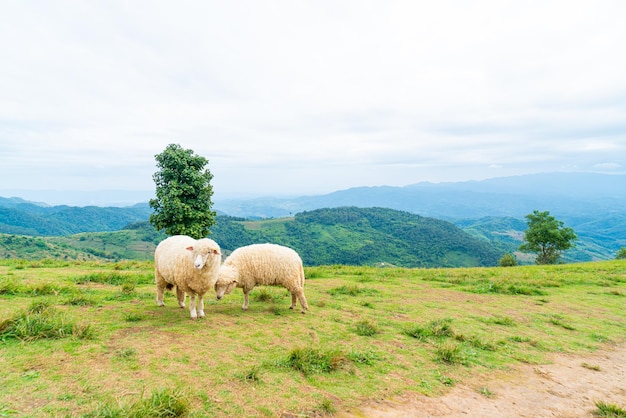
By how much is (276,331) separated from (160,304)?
4162 mm

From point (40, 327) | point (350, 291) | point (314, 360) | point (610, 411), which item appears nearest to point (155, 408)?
point (314, 360)

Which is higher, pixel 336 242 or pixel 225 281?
pixel 225 281

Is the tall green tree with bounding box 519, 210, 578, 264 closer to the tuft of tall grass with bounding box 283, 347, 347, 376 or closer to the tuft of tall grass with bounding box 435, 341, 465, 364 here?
the tuft of tall grass with bounding box 435, 341, 465, 364

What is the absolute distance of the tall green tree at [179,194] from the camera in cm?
2172

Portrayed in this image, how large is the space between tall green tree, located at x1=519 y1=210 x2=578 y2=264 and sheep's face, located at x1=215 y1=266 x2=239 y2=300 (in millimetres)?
53795

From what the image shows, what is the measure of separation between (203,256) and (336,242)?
519ft

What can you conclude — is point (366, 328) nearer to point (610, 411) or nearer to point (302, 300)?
point (302, 300)

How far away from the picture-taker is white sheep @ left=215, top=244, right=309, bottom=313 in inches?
380

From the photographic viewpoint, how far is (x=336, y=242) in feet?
539

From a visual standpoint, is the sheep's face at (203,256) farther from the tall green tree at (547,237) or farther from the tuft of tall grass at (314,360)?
the tall green tree at (547,237)

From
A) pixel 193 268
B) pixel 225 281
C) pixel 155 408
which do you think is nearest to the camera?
pixel 155 408

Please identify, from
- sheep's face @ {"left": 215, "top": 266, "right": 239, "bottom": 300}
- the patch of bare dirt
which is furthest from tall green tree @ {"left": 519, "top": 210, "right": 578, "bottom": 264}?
sheep's face @ {"left": 215, "top": 266, "right": 239, "bottom": 300}

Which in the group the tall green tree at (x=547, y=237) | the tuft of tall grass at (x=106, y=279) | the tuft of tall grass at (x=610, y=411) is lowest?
the tall green tree at (x=547, y=237)

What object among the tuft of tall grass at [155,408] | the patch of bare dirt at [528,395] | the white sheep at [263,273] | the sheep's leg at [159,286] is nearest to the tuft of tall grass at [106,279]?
the sheep's leg at [159,286]
